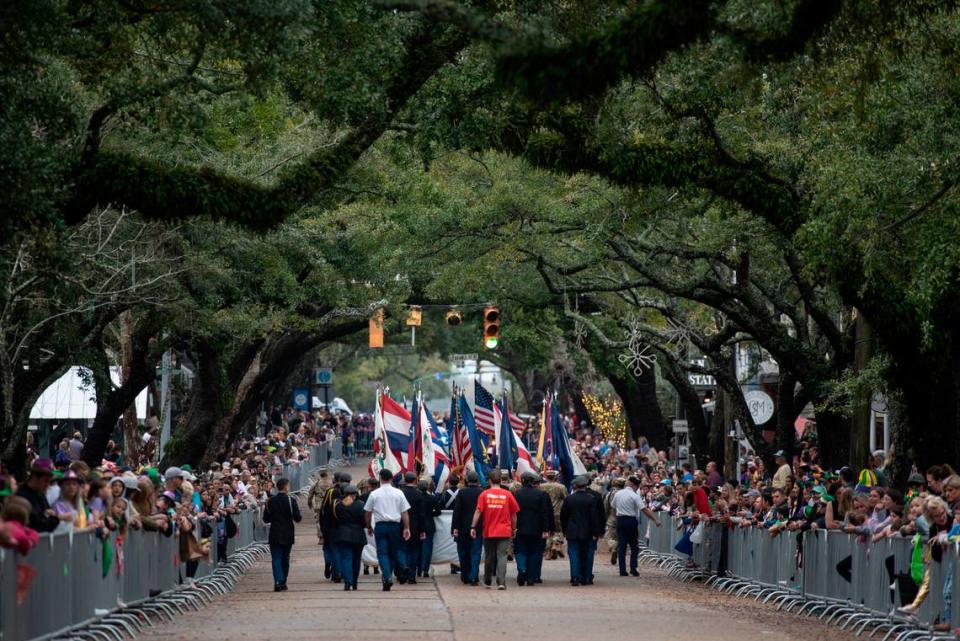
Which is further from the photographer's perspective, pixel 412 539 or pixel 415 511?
pixel 412 539

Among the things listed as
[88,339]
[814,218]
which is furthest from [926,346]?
[88,339]

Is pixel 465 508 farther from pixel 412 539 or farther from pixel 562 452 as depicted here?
pixel 562 452

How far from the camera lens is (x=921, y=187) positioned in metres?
17.7

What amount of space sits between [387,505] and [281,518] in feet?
4.87

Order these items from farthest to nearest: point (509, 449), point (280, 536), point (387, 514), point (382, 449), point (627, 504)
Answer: point (509, 449) < point (382, 449) < point (627, 504) < point (387, 514) < point (280, 536)

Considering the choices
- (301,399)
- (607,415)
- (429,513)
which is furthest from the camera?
(301,399)

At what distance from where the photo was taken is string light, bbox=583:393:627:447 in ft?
205

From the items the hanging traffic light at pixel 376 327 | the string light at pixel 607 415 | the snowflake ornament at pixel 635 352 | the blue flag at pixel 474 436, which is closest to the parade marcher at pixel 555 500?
the blue flag at pixel 474 436

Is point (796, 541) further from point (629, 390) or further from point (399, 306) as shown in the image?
point (629, 390)

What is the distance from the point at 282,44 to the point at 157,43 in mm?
2203

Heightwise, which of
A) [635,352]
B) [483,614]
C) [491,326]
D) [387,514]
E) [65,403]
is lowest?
[483,614]

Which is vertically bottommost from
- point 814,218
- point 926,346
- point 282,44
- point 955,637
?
point 955,637

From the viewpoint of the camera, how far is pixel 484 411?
31016mm

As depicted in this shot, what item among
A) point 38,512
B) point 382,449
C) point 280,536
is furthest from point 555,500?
point 38,512
